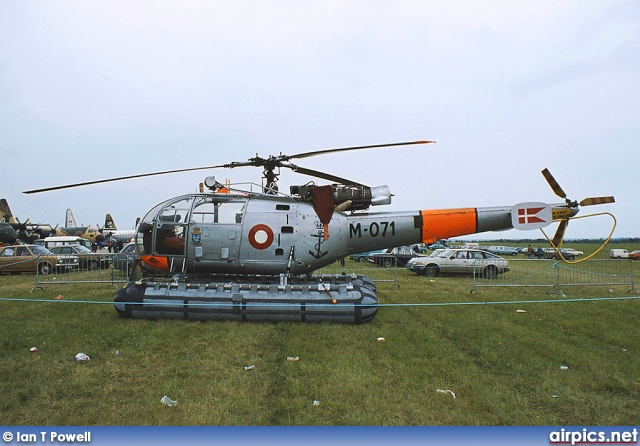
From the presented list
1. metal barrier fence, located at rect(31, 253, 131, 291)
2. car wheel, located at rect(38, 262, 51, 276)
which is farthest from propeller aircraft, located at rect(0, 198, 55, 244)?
metal barrier fence, located at rect(31, 253, 131, 291)

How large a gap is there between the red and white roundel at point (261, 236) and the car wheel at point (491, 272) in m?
12.0

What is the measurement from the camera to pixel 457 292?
13.4m

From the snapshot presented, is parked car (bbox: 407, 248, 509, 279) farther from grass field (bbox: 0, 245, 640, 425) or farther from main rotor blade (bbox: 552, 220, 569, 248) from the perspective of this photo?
main rotor blade (bbox: 552, 220, 569, 248)

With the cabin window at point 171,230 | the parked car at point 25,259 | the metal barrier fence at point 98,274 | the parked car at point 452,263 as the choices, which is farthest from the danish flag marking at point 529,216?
the parked car at point 25,259

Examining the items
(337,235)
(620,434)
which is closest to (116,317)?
(337,235)

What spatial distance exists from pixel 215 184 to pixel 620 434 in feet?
27.9

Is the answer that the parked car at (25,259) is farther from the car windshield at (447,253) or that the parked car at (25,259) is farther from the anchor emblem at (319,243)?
the car windshield at (447,253)

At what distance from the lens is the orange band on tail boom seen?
30.6ft

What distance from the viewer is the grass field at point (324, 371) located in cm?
426

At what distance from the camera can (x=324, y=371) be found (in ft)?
18.0

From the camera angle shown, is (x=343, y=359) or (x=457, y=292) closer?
(x=343, y=359)

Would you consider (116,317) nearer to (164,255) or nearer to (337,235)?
(164,255)

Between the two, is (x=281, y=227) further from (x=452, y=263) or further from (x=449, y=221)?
(x=452, y=263)

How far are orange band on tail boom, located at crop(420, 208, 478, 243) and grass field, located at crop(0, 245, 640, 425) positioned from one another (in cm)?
204
